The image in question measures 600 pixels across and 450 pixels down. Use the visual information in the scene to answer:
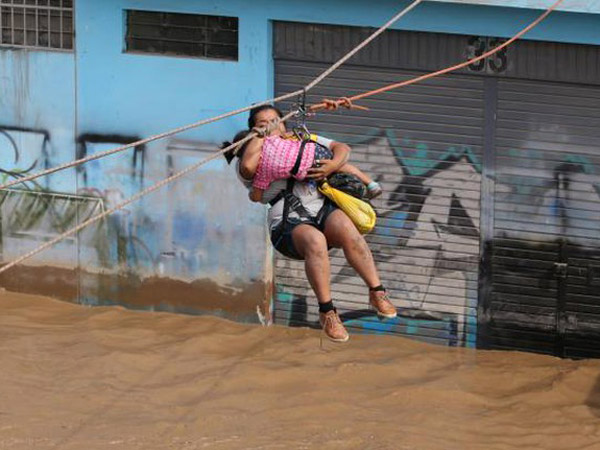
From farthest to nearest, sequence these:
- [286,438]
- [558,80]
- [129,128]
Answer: [129,128], [558,80], [286,438]

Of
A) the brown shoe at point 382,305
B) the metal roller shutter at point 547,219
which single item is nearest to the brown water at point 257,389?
the metal roller shutter at point 547,219

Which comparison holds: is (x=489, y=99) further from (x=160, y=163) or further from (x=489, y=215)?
(x=160, y=163)

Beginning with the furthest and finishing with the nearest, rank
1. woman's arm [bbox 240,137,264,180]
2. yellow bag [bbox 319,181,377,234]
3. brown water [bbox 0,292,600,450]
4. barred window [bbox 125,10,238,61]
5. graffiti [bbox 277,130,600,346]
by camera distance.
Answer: barred window [bbox 125,10,238,61]
graffiti [bbox 277,130,600,346]
brown water [bbox 0,292,600,450]
yellow bag [bbox 319,181,377,234]
woman's arm [bbox 240,137,264,180]

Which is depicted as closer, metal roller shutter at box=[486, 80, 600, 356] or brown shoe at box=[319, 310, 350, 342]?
brown shoe at box=[319, 310, 350, 342]

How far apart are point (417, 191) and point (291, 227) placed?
393 centimetres

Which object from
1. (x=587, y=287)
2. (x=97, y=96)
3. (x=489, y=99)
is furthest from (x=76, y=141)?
(x=587, y=287)

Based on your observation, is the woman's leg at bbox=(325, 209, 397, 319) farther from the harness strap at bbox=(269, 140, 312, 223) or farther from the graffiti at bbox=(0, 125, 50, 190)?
the graffiti at bbox=(0, 125, 50, 190)

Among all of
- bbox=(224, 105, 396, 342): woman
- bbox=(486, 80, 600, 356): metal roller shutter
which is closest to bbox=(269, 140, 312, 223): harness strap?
bbox=(224, 105, 396, 342): woman

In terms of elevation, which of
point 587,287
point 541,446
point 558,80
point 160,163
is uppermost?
point 558,80

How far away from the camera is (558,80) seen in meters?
11.7

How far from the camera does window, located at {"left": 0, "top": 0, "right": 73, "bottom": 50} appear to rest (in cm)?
1273

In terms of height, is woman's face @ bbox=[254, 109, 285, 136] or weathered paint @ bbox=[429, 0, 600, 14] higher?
weathered paint @ bbox=[429, 0, 600, 14]

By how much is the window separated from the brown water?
2.39 meters

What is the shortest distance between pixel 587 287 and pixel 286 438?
10.4 feet
